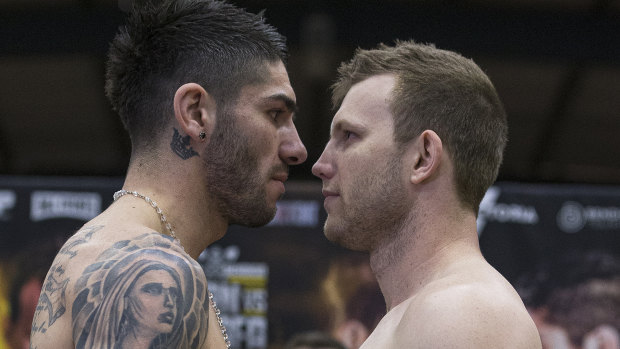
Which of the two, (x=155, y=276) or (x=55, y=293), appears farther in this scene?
(x=55, y=293)

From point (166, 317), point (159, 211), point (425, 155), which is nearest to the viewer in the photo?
point (166, 317)

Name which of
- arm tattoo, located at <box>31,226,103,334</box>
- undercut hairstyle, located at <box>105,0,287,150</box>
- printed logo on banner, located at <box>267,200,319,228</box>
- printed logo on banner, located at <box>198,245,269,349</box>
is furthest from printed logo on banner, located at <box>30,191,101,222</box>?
arm tattoo, located at <box>31,226,103,334</box>

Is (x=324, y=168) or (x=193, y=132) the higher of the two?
(x=193, y=132)

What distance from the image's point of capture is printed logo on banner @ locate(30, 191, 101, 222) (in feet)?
15.0

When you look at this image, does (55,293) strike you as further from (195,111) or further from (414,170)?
(414,170)

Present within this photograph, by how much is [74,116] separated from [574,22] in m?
5.33

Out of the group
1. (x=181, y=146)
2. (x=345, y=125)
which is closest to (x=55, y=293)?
(x=181, y=146)

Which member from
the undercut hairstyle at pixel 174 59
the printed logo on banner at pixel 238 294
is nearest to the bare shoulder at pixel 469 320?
the undercut hairstyle at pixel 174 59

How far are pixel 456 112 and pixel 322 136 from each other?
712cm

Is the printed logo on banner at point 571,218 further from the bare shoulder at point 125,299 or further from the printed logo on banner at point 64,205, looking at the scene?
the bare shoulder at point 125,299

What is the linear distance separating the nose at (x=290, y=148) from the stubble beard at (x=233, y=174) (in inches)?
3.9

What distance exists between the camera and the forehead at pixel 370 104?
2270 mm

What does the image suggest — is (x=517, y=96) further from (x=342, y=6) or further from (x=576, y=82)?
(x=342, y=6)

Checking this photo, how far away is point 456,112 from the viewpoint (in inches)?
86.7
